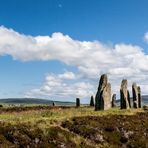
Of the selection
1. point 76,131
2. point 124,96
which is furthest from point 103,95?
point 76,131

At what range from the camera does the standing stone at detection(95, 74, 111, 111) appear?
58.8 m

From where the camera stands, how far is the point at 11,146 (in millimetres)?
35188

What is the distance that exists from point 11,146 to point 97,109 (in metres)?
25.5

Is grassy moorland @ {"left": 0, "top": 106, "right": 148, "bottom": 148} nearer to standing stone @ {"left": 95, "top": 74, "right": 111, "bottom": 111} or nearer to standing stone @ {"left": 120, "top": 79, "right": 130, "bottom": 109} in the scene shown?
standing stone @ {"left": 95, "top": 74, "right": 111, "bottom": 111}

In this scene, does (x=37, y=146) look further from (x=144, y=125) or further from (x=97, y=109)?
(x=97, y=109)

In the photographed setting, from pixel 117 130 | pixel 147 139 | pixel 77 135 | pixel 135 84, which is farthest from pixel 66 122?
pixel 135 84

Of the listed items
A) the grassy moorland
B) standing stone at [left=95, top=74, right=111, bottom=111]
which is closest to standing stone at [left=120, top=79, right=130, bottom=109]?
standing stone at [left=95, top=74, right=111, bottom=111]

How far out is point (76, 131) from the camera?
138ft

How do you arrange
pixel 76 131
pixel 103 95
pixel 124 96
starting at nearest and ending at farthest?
pixel 76 131 → pixel 103 95 → pixel 124 96

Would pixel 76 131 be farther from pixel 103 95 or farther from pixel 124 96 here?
pixel 124 96

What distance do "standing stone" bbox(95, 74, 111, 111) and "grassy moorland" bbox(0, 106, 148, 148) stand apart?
7.94 m

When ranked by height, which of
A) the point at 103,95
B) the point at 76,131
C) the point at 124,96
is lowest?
the point at 76,131

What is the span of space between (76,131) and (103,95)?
17768 mm

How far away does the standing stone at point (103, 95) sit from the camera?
5885 cm
